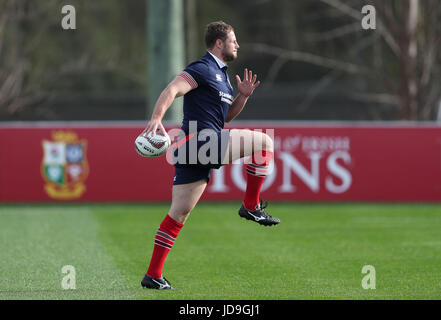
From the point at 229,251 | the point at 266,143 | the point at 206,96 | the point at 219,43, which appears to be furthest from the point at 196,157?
the point at 229,251

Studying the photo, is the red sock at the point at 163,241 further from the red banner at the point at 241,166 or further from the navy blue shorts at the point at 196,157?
the red banner at the point at 241,166

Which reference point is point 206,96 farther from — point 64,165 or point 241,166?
point 64,165

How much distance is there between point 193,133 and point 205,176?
1.21ft

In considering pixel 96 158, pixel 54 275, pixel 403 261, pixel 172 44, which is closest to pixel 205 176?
pixel 54 275

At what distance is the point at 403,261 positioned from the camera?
10.1m

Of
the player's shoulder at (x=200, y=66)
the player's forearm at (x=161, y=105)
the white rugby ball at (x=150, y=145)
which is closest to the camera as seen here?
the player's forearm at (x=161, y=105)

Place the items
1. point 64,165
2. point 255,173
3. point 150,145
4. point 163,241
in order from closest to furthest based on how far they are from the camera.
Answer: point 150,145
point 163,241
point 255,173
point 64,165

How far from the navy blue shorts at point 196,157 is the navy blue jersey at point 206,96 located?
0.11 metres

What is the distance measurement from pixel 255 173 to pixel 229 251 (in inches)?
114

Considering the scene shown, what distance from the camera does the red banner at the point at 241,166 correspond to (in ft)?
54.0

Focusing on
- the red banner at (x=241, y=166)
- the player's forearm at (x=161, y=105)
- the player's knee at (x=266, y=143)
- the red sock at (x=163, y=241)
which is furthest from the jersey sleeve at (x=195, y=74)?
the red banner at (x=241, y=166)

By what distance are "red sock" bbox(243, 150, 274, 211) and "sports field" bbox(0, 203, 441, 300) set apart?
28.9 inches

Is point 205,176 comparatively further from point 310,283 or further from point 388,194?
point 388,194

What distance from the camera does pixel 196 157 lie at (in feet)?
25.9
